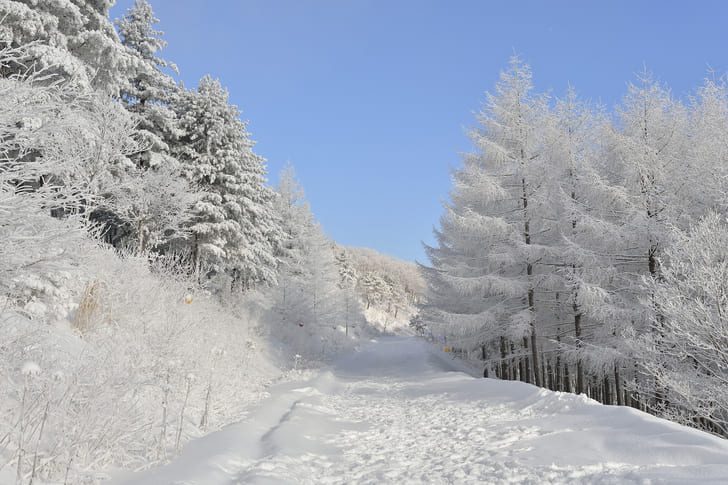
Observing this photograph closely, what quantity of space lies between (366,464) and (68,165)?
17.8 feet

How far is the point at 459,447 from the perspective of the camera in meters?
5.77

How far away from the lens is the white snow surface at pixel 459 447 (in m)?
4.25

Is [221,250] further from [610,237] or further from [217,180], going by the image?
[610,237]

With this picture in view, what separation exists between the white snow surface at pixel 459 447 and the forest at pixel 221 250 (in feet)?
2.98

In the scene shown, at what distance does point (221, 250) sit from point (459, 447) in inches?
578

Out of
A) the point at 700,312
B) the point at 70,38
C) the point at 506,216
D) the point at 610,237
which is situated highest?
the point at 70,38

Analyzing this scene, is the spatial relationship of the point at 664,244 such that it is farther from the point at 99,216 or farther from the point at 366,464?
the point at 99,216

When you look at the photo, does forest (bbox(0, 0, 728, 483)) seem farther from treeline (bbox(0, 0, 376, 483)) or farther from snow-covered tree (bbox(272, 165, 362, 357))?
snow-covered tree (bbox(272, 165, 362, 357))

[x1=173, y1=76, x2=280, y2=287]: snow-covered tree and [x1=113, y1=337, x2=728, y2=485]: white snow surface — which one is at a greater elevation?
[x1=173, y1=76, x2=280, y2=287]: snow-covered tree

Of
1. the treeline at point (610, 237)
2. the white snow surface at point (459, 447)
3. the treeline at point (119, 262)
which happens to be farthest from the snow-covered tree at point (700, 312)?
the treeline at point (119, 262)

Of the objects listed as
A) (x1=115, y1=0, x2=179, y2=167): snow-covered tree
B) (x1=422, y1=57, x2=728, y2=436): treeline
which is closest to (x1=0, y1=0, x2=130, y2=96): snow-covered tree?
(x1=115, y1=0, x2=179, y2=167): snow-covered tree

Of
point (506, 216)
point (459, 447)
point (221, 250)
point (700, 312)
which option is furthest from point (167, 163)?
point (700, 312)

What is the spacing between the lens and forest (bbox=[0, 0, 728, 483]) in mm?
4871

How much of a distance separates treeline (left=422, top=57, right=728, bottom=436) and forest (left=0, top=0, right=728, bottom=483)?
74 mm
